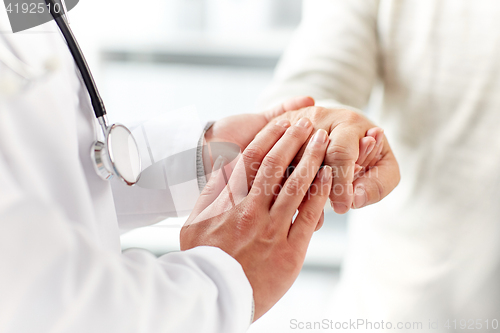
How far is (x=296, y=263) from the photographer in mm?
423

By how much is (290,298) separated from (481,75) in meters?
1.15

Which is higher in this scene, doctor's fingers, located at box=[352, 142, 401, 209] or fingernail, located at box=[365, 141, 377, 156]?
fingernail, located at box=[365, 141, 377, 156]

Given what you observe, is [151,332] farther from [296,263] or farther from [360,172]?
[360,172]

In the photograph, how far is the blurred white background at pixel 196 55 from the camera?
1.42 meters

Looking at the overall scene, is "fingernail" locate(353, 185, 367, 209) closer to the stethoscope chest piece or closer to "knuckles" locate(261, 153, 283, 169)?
"knuckles" locate(261, 153, 283, 169)

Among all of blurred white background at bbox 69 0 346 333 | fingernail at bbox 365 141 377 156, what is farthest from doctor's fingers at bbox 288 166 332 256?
blurred white background at bbox 69 0 346 333

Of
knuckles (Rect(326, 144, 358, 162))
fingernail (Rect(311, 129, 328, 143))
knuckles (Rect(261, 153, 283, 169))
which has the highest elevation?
fingernail (Rect(311, 129, 328, 143))

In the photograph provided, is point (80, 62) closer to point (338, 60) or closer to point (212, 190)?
point (212, 190)

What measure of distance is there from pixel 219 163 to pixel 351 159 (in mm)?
185

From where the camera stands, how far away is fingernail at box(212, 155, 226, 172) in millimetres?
515

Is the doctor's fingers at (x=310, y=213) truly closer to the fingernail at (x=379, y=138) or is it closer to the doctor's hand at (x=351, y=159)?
the doctor's hand at (x=351, y=159)

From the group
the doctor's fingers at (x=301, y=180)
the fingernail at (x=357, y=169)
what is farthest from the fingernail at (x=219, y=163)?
the fingernail at (x=357, y=169)

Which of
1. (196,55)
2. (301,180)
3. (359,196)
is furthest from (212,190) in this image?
(196,55)

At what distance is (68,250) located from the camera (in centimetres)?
27
